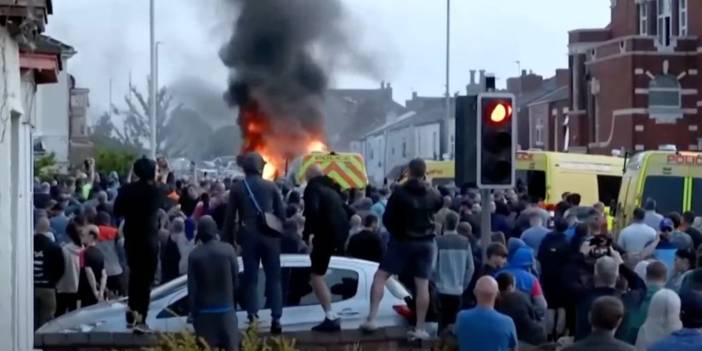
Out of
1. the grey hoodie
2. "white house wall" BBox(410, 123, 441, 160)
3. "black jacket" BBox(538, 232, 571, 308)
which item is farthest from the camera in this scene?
"white house wall" BBox(410, 123, 441, 160)

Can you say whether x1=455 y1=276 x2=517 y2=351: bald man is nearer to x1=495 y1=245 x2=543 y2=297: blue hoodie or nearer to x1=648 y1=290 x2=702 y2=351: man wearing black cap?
x1=648 y1=290 x2=702 y2=351: man wearing black cap

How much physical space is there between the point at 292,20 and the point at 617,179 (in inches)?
574

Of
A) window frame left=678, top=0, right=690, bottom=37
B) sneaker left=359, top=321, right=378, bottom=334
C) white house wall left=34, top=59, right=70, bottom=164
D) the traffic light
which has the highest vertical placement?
window frame left=678, top=0, right=690, bottom=37

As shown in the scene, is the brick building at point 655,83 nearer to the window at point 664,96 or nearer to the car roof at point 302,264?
the window at point 664,96

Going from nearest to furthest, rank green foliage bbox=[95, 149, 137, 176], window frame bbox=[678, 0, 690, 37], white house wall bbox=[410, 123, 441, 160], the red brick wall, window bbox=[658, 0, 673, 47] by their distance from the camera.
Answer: green foliage bbox=[95, 149, 137, 176], window frame bbox=[678, 0, 690, 37], window bbox=[658, 0, 673, 47], the red brick wall, white house wall bbox=[410, 123, 441, 160]

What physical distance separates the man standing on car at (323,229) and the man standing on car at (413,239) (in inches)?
14.8

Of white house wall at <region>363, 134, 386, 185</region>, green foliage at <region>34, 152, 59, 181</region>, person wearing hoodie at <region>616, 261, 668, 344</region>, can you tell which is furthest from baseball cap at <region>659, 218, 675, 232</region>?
white house wall at <region>363, 134, 386, 185</region>

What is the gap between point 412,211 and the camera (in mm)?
15938

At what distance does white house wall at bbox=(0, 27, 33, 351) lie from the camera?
1402cm

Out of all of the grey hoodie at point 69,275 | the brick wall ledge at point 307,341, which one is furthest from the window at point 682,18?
the brick wall ledge at point 307,341

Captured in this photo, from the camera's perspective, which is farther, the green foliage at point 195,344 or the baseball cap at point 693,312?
the green foliage at point 195,344

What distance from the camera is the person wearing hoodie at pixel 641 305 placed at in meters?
14.3

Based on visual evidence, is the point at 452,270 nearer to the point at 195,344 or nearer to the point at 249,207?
the point at 249,207

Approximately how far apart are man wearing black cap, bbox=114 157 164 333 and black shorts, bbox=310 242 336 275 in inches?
56.3
